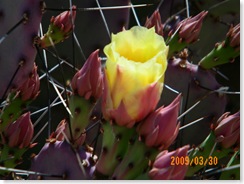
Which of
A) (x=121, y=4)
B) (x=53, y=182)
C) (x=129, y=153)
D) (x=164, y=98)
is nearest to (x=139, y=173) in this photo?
(x=129, y=153)

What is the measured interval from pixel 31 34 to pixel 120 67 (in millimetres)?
282

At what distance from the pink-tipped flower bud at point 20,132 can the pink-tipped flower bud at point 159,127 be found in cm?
24

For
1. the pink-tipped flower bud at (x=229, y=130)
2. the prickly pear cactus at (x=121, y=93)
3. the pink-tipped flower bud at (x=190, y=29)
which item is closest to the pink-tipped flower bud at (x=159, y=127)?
the prickly pear cactus at (x=121, y=93)

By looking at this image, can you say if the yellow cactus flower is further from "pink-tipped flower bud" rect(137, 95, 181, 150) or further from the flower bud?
the flower bud

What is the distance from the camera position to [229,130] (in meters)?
1.13

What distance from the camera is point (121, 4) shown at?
1.32m

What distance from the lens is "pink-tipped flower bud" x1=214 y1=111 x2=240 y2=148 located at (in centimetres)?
113

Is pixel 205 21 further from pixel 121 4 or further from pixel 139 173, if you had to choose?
pixel 139 173

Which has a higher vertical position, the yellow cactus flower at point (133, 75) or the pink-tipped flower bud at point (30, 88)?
the yellow cactus flower at point (133, 75)

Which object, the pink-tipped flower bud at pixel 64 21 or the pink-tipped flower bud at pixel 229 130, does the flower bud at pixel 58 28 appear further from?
the pink-tipped flower bud at pixel 229 130

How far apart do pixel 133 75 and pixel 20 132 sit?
0.29 metres

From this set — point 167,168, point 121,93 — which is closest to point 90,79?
point 121,93

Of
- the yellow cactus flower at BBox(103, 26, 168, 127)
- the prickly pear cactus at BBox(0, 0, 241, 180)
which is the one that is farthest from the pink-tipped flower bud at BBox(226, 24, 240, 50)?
the yellow cactus flower at BBox(103, 26, 168, 127)

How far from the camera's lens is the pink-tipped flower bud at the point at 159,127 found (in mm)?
980
